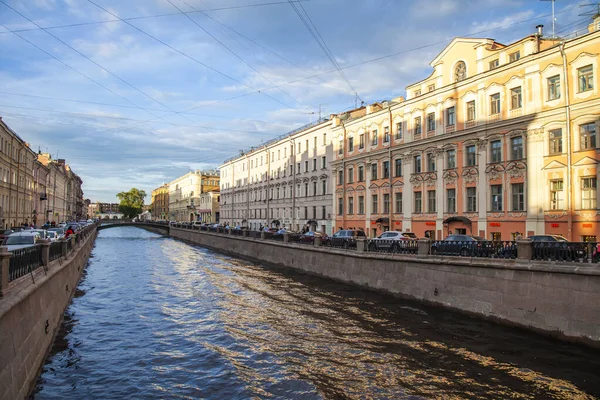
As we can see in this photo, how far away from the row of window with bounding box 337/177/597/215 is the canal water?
37.4 ft

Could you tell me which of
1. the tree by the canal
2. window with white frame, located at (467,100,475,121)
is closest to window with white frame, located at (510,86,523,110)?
window with white frame, located at (467,100,475,121)

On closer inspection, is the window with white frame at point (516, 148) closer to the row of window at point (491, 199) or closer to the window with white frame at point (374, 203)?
the row of window at point (491, 199)

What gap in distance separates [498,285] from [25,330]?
14.1 metres

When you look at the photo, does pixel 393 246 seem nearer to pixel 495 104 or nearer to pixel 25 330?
pixel 495 104

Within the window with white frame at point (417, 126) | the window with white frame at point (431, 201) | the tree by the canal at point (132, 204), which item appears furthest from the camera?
the tree by the canal at point (132, 204)

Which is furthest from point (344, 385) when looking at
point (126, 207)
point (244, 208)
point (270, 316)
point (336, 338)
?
point (126, 207)

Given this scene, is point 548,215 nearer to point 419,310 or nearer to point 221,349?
point 419,310

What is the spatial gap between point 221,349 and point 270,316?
14.1 feet

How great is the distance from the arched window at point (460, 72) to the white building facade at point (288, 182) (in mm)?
17670

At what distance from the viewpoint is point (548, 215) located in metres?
24.3

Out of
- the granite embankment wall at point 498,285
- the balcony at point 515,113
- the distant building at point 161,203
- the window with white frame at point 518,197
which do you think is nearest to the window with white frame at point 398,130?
the balcony at point 515,113

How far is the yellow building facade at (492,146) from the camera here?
75.0ft

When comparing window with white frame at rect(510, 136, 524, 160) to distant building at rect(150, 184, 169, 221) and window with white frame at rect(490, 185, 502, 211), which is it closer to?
window with white frame at rect(490, 185, 502, 211)

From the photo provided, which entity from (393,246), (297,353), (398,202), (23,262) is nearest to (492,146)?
(398,202)
